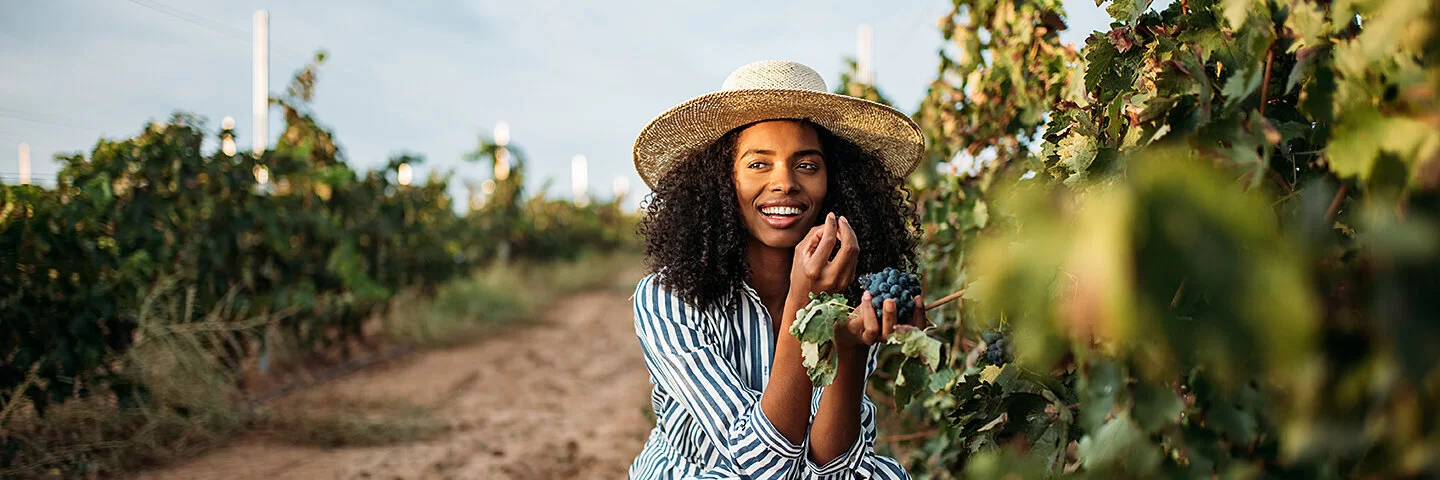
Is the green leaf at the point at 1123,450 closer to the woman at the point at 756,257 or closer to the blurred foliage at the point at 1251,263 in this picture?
the blurred foliage at the point at 1251,263

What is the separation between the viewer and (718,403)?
1.79 m

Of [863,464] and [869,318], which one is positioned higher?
[869,318]

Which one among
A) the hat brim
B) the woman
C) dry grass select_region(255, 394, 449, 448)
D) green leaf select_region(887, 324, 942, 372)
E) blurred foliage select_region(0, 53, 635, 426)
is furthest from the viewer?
dry grass select_region(255, 394, 449, 448)

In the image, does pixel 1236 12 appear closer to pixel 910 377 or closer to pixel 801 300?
pixel 910 377

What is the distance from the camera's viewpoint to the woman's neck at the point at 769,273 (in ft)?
6.97

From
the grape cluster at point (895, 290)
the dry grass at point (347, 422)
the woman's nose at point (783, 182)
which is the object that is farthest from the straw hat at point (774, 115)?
the dry grass at point (347, 422)

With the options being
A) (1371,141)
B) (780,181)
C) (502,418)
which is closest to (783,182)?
(780,181)

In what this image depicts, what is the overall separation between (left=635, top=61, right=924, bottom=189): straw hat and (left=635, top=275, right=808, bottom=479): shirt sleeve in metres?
0.41

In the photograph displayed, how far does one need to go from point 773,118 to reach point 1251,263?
1635 millimetres

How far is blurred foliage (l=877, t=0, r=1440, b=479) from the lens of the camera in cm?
56

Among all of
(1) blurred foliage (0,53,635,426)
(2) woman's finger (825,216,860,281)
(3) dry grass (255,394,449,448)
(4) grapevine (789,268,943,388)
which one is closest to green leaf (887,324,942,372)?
(4) grapevine (789,268,943,388)

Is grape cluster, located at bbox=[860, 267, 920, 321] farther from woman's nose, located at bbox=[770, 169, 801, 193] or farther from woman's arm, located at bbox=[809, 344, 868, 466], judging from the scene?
woman's nose, located at bbox=[770, 169, 801, 193]

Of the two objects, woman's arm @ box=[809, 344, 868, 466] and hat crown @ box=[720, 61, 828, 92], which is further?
hat crown @ box=[720, 61, 828, 92]

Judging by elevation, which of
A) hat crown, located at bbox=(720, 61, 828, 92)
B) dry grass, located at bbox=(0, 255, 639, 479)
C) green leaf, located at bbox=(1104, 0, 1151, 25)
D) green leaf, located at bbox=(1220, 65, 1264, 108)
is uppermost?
hat crown, located at bbox=(720, 61, 828, 92)
